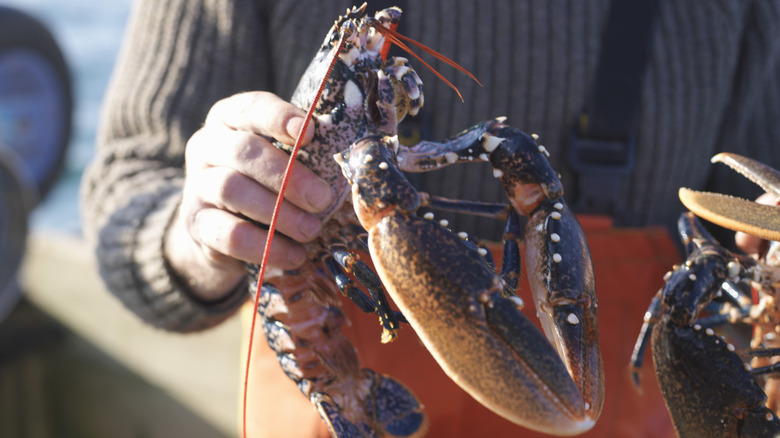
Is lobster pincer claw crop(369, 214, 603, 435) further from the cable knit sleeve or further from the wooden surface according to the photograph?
the wooden surface

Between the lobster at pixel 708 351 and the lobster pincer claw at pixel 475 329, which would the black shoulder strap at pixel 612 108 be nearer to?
the lobster at pixel 708 351

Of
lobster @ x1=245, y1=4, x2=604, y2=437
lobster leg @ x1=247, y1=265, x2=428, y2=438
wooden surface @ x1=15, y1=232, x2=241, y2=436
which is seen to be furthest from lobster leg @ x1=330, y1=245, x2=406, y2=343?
wooden surface @ x1=15, y1=232, x2=241, y2=436

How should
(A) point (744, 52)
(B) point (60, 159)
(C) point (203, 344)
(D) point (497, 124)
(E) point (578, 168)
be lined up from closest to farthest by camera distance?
(D) point (497, 124) → (E) point (578, 168) → (A) point (744, 52) → (C) point (203, 344) → (B) point (60, 159)

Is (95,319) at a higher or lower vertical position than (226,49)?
lower

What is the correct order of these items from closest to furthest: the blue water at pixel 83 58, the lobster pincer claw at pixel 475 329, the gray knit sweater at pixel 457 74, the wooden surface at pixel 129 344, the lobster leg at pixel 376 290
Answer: the lobster pincer claw at pixel 475 329, the lobster leg at pixel 376 290, the gray knit sweater at pixel 457 74, the wooden surface at pixel 129 344, the blue water at pixel 83 58

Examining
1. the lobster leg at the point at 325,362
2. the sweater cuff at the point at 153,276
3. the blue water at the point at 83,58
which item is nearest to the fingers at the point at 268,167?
the lobster leg at the point at 325,362

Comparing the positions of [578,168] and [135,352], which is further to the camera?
[135,352]

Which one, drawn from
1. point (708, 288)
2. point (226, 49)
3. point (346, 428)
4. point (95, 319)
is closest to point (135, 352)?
point (95, 319)

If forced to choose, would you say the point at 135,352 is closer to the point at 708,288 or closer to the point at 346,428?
the point at 346,428
